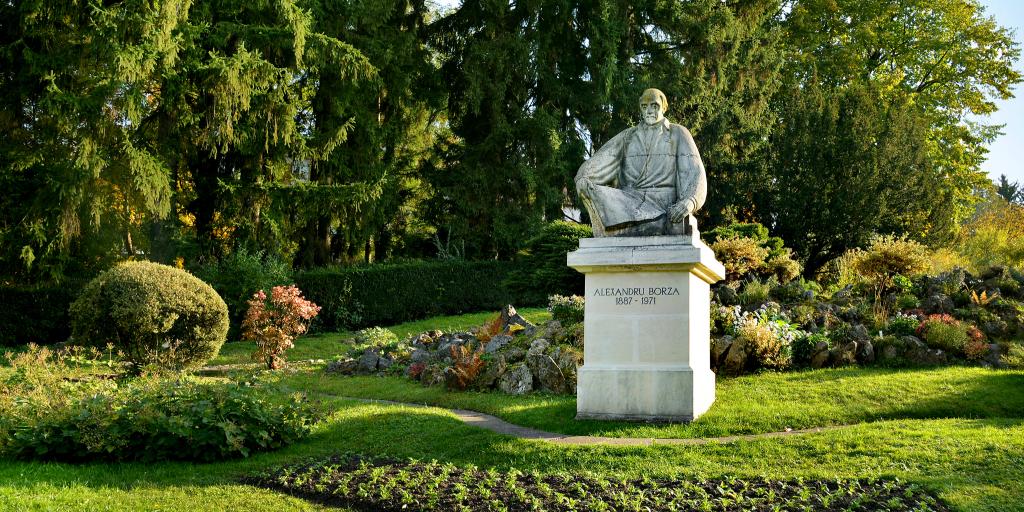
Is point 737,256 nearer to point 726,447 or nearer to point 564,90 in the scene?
point 726,447

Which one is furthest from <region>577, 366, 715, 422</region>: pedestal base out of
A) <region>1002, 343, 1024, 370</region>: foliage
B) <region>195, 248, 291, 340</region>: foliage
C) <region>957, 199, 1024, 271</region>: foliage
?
<region>195, 248, 291, 340</region>: foliage

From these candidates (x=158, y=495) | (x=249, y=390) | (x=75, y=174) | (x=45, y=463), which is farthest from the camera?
(x=75, y=174)

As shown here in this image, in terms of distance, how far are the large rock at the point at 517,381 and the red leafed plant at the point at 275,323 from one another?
17.7 feet

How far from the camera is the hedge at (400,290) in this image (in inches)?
878

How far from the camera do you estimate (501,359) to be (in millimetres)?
12492

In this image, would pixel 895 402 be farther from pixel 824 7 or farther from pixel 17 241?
pixel 824 7

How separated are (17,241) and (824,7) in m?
24.4

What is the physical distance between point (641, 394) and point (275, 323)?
884 cm

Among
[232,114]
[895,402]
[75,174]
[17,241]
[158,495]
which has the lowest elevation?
[158,495]

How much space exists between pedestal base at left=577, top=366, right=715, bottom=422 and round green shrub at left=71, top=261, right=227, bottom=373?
291 inches

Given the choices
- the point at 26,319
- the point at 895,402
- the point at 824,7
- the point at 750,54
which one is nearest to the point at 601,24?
the point at 750,54

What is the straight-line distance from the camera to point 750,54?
1089 inches

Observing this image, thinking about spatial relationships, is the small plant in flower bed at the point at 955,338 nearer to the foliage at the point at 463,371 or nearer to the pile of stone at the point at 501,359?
the pile of stone at the point at 501,359

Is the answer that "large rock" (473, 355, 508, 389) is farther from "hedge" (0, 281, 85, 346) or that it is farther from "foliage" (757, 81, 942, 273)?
"foliage" (757, 81, 942, 273)
